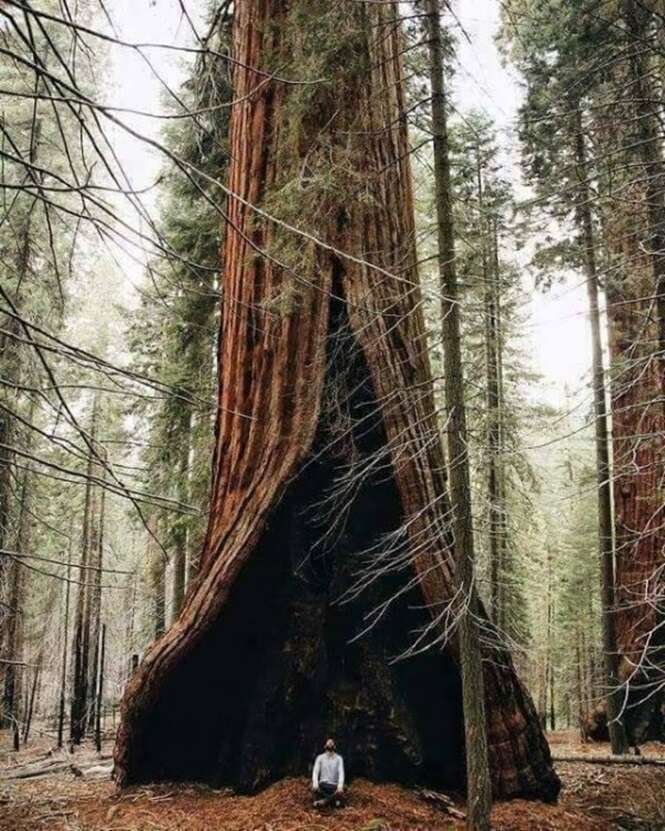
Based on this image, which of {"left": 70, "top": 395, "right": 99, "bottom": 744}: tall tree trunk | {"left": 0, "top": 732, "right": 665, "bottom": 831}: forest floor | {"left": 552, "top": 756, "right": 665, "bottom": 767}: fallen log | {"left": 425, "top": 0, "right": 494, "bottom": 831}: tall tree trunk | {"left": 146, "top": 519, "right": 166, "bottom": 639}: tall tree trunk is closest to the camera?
{"left": 425, "top": 0, "right": 494, "bottom": 831}: tall tree trunk

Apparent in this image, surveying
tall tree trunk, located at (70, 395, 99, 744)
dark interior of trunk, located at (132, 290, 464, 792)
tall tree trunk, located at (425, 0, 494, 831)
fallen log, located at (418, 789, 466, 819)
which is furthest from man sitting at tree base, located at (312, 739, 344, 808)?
tall tree trunk, located at (70, 395, 99, 744)

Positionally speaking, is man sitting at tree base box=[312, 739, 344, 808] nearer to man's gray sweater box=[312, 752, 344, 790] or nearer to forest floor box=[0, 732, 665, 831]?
man's gray sweater box=[312, 752, 344, 790]

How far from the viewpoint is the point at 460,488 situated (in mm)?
5637

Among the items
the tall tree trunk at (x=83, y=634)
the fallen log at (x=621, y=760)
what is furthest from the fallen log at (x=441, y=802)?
the tall tree trunk at (x=83, y=634)

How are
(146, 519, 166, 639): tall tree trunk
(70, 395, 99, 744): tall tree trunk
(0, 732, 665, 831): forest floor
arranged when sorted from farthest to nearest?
(70, 395, 99, 744): tall tree trunk → (146, 519, 166, 639): tall tree trunk → (0, 732, 665, 831): forest floor

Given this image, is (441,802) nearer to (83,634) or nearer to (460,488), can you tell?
(460,488)

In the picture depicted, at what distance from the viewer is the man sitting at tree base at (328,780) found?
6.09m

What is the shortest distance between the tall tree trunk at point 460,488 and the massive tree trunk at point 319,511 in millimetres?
779

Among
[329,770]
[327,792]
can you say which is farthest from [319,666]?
[327,792]

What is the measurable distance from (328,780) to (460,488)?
116 inches

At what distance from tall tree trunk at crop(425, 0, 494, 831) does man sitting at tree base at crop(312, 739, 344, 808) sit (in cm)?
129

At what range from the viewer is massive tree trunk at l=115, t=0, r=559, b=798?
665cm

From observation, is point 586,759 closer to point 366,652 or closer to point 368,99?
point 366,652

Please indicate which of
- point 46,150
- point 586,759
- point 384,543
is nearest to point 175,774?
point 384,543
